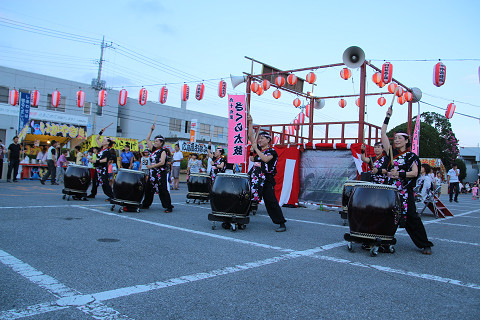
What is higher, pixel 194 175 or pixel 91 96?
pixel 91 96

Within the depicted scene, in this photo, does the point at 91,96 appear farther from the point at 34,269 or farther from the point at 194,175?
the point at 34,269

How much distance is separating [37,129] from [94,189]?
12.5 meters

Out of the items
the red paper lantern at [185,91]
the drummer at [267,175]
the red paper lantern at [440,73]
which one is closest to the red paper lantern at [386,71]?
the red paper lantern at [440,73]

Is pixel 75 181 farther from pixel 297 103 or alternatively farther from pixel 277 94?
pixel 297 103

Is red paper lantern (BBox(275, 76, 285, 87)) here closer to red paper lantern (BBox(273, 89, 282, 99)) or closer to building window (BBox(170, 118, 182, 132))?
red paper lantern (BBox(273, 89, 282, 99))

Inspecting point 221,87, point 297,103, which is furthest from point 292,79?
point 221,87

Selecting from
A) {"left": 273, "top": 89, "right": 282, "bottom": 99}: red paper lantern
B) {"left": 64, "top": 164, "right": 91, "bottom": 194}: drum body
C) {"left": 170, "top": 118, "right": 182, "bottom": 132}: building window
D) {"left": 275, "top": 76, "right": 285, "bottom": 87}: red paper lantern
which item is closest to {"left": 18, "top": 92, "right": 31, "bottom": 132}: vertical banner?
A: {"left": 64, "top": 164, "right": 91, "bottom": 194}: drum body

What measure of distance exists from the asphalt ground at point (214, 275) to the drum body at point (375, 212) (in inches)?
12.0

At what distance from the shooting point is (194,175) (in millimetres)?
10828

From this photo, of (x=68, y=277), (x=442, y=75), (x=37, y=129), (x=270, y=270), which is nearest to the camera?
(x=68, y=277)

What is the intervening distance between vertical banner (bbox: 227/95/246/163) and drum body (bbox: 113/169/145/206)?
2812 millimetres

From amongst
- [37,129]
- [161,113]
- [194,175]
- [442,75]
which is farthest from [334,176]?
[161,113]

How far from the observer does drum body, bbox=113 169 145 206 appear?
7.67 metres

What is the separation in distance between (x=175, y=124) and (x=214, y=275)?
4104cm
